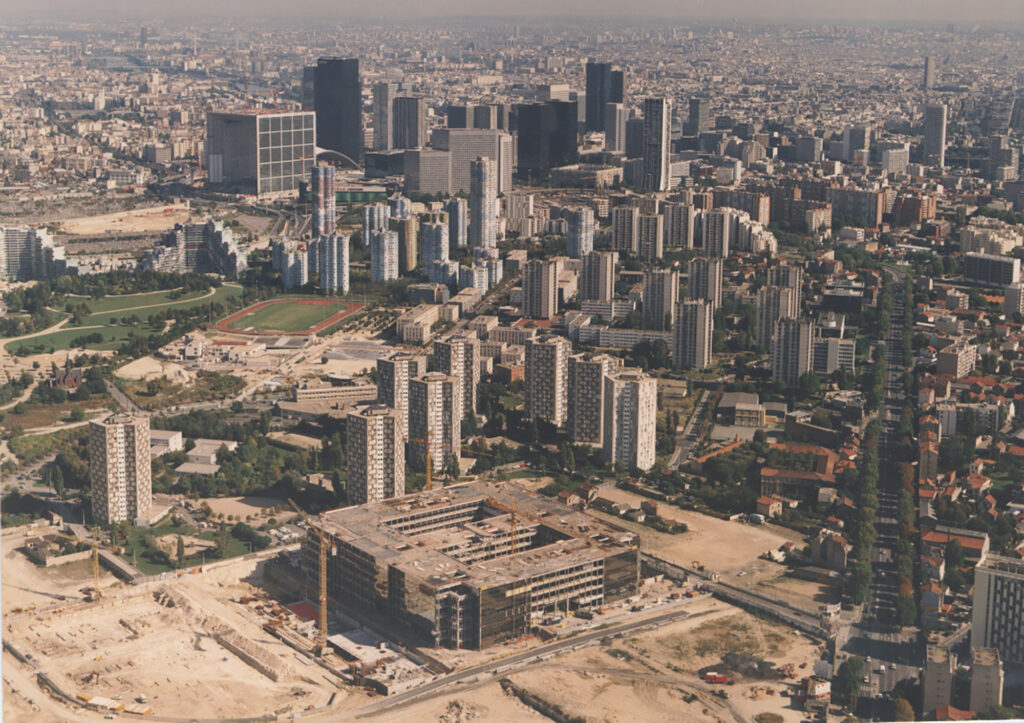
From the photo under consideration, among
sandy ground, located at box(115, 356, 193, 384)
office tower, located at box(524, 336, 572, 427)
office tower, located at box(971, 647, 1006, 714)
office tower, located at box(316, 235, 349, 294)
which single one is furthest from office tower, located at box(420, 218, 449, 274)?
office tower, located at box(971, 647, 1006, 714)

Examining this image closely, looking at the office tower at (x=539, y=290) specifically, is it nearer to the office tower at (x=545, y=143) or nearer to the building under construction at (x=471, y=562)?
the building under construction at (x=471, y=562)

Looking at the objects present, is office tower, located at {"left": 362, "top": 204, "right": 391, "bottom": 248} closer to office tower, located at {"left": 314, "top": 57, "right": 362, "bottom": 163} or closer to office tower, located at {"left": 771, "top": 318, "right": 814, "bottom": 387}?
office tower, located at {"left": 314, "top": 57, "right": 362, "bottom": 163}

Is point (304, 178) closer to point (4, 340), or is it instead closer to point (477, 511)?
point (4, 340)

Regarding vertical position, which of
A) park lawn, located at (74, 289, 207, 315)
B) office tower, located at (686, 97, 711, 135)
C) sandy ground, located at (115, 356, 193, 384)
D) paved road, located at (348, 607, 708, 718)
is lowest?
paved road, located at (348, 607, 708, 718)

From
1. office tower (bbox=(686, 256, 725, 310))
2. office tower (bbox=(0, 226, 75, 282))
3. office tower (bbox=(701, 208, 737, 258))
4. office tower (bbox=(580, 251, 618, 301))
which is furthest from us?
office tower (bbox=(701, 208, 737, 258))

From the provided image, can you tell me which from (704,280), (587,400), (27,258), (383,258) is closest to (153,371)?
(587,400)

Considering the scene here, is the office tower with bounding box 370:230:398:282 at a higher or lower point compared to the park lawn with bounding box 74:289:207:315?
higher

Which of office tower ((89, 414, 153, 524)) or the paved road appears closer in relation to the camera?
the paved road
